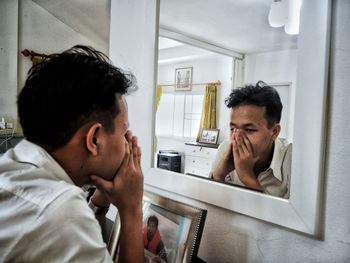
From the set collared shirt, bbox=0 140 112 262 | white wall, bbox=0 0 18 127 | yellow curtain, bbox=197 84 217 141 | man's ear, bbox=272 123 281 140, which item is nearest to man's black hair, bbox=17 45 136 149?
collared shirt, bbox=0 140 112 262

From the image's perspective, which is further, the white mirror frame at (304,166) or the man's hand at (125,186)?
the man's hand at (125,186)

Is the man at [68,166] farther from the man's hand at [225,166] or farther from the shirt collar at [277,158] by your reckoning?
the shirt collar at [277,158]

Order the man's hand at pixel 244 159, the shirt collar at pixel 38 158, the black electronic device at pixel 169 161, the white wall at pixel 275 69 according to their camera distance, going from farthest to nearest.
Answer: the black electronic device at pixel 169 161 → the man's hand at pixel 244 159 → the white wall at pixel 275 69 → the shirt collar at pixel 38 158

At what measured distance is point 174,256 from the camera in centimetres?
82

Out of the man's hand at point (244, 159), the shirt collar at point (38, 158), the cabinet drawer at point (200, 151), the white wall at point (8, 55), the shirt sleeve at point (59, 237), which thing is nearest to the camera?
the shirt sleeve at point (59, 237)

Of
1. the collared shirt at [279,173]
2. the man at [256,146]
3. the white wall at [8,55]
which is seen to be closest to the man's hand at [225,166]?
the man at [256,146]

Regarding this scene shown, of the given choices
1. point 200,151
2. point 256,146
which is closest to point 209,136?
point 200,151

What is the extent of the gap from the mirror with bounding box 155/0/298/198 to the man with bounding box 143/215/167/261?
8.5 inches

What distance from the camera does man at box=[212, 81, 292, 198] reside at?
74cm

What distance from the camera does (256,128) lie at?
0.79 metres

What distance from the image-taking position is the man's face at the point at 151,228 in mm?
919

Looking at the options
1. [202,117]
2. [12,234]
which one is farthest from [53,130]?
[202,117]

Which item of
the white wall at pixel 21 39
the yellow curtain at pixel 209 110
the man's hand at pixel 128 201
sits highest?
the white wall at pixel 21 39

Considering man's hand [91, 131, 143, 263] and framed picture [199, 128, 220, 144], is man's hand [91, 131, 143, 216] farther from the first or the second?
framed picture [199, 128, 220, 144]
